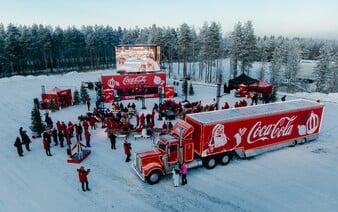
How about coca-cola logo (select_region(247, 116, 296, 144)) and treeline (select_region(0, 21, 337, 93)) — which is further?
treeline (select_region(0, 21, 337, 93))

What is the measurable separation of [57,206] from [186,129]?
6.78m

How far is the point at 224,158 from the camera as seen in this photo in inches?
568

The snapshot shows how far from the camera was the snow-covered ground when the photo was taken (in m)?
11.2

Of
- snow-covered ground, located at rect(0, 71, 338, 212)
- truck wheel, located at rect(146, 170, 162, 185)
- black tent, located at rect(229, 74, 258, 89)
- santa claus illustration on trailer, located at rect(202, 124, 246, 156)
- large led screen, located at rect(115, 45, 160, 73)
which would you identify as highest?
large led screen, located at rect(115, 45, 160, 73)

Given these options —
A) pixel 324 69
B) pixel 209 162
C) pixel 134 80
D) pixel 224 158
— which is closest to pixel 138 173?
pixel 209 162

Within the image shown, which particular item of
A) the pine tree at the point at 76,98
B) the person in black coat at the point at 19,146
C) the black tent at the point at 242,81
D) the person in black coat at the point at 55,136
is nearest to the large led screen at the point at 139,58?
the pine tree at the point at 76,98

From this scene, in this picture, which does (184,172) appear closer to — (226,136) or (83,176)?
(226,136)

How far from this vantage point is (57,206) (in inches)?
435

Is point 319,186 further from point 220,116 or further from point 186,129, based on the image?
point 186,129

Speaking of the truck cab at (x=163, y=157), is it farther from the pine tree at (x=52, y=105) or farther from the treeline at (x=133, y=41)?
the treeline at (x=133, y=41)

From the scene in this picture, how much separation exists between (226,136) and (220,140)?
40 centimetres

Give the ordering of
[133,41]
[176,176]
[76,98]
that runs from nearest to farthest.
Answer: [176,176], [76,98], [133,41]

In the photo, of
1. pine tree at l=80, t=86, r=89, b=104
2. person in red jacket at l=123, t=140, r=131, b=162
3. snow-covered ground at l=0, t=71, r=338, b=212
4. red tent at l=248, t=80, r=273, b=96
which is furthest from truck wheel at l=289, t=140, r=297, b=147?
pine tree at l=80, t=86, r=89, b=104

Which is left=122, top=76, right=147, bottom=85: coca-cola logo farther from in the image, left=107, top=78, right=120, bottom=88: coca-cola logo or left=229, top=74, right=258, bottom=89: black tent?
left=229, top=74, right=258, bottom=89: black tent
